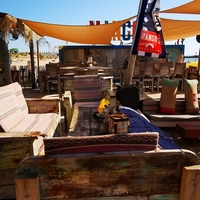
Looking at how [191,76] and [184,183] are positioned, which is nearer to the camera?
[184,183]

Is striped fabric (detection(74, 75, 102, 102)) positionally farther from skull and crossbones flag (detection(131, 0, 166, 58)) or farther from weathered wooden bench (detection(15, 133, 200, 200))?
weathered wooden bench (detection(15, 133, 200, 200))

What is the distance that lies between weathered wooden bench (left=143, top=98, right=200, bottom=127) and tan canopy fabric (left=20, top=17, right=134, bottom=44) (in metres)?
3.03

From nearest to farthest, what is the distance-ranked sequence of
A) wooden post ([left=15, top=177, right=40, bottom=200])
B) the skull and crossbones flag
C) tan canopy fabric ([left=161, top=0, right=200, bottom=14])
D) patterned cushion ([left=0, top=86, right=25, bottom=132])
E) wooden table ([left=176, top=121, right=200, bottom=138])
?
wooden post ([left=15, top=177, right=40, bottom=200])
patterned cushion ([left=0, top=86, right=25, bottom=132])
wooden table ([left=176, top=121, right=200, bottom=138])
the skull and crossbones flag
tan canopy fabric ([left=161, top=0, right=200, bottom=14])

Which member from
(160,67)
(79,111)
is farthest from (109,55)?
(79,111)

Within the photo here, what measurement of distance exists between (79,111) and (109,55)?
329 inches

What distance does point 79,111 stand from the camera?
3.51m

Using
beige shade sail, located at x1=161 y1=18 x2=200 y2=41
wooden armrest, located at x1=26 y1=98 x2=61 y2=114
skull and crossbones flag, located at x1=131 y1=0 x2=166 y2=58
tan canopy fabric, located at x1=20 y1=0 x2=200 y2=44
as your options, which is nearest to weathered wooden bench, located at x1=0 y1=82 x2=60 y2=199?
wooden armrest, located at x1=26 y1=98 x2=61 y2=114

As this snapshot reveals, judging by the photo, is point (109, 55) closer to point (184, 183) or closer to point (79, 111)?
point (79, 111)

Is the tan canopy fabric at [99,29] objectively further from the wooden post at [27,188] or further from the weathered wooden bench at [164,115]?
the wooden post at [27,188]

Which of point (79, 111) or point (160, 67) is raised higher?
point (160, 67)

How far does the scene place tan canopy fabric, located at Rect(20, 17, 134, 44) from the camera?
6.59 m

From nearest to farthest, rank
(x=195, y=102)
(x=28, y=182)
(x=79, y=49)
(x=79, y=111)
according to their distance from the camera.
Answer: (x=28, y=182) → (x=79, y=111) → (x=195, y=102) → (x=79, y=49)

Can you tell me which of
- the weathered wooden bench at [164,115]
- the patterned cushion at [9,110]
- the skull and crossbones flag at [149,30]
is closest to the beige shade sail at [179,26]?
the skull and crossbones flag at [149,30]

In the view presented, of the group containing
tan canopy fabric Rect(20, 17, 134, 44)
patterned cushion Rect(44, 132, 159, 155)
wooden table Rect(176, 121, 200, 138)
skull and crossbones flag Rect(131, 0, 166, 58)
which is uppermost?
tan canopy fabric Rect(20, 17, 134, 44)
